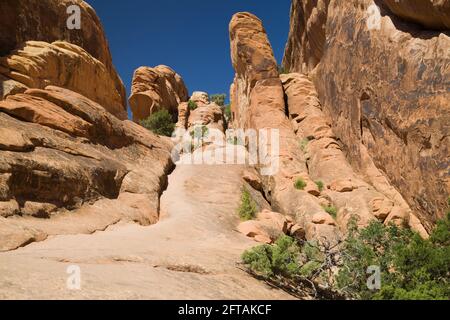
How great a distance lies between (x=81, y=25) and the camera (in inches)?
1085

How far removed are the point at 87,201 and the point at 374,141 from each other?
15.8 metres

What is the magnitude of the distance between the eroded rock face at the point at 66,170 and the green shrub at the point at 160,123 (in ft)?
72.0

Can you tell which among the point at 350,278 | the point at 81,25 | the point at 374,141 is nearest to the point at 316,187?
the point at 374,141

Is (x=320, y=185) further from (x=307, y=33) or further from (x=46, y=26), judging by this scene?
(x=46, y=26)

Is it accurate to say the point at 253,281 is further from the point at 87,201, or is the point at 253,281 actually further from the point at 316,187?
the point at 316,187

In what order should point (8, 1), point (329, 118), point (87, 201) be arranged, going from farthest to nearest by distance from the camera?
1. point (329, 118)
2. point (8, 1)
3. point (87, 201)

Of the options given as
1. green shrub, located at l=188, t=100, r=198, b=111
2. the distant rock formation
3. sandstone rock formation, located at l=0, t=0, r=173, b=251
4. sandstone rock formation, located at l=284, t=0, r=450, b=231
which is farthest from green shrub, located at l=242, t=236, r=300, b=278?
green shrub, located at l=188, t=100, r=198, b=111

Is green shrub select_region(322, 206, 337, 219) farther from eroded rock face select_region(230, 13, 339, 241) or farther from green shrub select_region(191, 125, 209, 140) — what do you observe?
green shrub select_region(191, 125, 209, 140)

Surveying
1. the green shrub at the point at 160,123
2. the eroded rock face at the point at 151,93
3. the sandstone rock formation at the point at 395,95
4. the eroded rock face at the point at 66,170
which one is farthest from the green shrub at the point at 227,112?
the eroded rock face at the point at 66,170

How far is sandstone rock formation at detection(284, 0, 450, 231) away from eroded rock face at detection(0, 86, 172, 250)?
41.3 feet

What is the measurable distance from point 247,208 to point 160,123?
2821 cm

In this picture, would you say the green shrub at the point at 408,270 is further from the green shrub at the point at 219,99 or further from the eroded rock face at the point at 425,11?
the green shrub at the point at 219,99

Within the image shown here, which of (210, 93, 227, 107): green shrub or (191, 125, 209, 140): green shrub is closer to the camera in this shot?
(191, 125, 209, 140): green shrub

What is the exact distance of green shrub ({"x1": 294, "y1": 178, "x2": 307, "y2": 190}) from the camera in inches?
822
